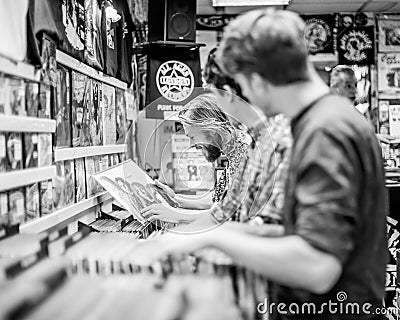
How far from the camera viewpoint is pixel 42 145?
7.61ft

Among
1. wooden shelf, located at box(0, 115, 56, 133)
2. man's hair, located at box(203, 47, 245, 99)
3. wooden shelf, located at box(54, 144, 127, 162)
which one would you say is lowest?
wooden shelf, located at box(54, 144, 127, 162)

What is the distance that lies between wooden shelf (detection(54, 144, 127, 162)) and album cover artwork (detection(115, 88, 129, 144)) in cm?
30

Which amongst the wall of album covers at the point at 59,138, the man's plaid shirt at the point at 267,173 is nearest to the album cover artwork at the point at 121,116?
the wall of album covers at the point at 59,138

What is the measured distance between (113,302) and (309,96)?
52 cm

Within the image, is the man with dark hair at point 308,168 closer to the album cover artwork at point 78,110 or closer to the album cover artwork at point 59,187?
the album cover artwork at point 59,187

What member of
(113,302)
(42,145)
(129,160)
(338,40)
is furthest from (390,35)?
(113,302)

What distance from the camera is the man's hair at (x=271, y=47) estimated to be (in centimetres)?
101

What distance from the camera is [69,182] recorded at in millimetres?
2773

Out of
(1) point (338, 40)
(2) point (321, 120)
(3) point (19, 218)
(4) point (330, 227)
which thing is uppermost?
(1) point (338, 40)

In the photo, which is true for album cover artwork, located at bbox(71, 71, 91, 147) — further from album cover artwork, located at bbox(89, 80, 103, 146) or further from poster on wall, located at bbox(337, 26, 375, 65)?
poster on wall, located at bbox(337, 26, 375, 65)

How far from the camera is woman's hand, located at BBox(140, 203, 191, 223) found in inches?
79.2

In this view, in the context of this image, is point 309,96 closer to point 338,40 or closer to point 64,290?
point 64,290

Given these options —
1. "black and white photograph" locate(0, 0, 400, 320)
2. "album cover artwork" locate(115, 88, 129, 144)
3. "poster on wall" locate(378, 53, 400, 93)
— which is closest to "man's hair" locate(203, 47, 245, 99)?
"black and white photograph" locate(0, 0, 400, 320)

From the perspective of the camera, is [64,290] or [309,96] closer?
[64,290]
